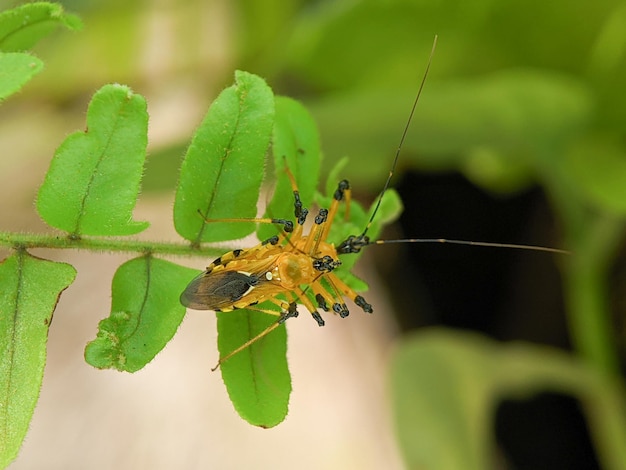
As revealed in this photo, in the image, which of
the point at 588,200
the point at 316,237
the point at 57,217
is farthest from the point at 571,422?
the point at 57,217

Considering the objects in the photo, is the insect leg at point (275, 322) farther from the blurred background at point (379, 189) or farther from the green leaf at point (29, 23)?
the blurred background at point (379, 189)

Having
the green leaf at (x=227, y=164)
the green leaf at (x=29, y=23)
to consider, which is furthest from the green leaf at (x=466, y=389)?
the green leaf at (x=29, y=23)

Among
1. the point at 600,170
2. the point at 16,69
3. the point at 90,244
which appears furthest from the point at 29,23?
the point at 600,170

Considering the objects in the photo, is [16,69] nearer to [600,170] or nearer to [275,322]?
[275,322]

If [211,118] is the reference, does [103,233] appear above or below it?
below

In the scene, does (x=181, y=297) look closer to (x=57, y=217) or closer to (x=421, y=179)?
(x=57, y=217)

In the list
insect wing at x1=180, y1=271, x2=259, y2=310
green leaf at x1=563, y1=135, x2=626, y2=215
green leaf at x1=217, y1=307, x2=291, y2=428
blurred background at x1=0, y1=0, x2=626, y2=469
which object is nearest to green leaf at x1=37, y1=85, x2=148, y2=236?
insect wing at x1=180, y1=271, x2=259, y2=310
